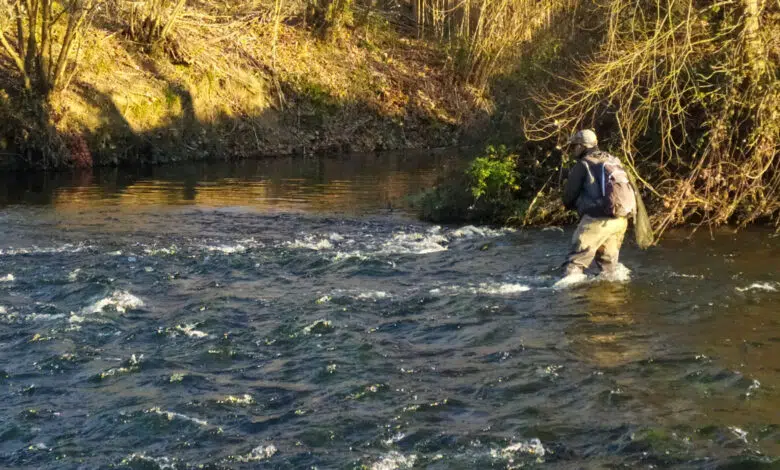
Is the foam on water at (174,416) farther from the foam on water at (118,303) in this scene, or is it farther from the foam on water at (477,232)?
the foam on water at (477,232)

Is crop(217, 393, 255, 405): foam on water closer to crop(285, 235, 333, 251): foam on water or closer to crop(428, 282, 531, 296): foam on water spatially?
crop(428, 282, 531, 296): foam on water

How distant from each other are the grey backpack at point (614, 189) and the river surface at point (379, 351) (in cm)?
95

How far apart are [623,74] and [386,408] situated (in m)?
7.69

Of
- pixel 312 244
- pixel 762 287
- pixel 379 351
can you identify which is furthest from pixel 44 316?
pixel 762 287

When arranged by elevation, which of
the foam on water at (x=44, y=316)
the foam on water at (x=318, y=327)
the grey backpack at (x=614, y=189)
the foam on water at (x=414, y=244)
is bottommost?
the foam on water at (x=44, y=316)

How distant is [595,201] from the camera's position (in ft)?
40.3

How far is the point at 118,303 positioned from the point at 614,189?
19.0 ft

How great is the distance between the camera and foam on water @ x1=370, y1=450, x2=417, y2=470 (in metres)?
7.21

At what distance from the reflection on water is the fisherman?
25.4 ft

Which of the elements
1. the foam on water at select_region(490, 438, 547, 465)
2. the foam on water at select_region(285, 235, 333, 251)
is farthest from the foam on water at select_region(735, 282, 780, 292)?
the foam on water at select_region(285, 235, 333, 251)

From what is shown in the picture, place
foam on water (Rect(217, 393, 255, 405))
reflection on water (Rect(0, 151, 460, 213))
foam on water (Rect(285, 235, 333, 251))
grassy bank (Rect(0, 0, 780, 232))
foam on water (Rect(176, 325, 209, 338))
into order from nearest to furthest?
foam on water (Rect(217, 393, 255, 405)), foam on water (Rect(176, 325, 209, 338)), grassy bank (Rect(0, 0, 780, 232)), foam on water (Rect(285, 235, 333, 251)), reflection on water (Rect(0, 151, 460, 213))

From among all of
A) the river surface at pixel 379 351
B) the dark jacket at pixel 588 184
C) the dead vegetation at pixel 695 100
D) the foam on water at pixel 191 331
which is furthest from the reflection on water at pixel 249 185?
the foam on water at pixel 191 331

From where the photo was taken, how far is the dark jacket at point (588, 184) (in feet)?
40.2

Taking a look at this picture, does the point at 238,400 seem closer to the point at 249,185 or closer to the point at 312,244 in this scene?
the point at 312,244
